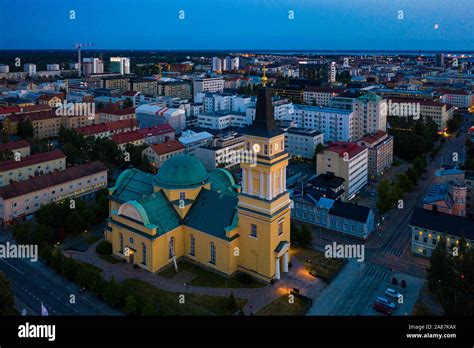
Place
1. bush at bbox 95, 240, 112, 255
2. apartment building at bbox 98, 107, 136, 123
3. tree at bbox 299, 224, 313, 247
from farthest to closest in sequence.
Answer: apartment building at bbox 98, 107, 136, 123 < tree at bbox 299, 224, 313, 247 < bush at bbox 95, 240, 112, 255

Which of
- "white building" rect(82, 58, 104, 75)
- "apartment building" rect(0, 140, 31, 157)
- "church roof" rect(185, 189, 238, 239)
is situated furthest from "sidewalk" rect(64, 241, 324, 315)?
"white building" rect(82, 58, 104, 75)

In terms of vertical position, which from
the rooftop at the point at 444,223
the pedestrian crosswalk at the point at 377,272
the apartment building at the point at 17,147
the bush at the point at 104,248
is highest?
the apartment building at the point at 17,147

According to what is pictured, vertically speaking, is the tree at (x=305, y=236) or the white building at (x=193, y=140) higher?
the white building at (x=193, y=140)

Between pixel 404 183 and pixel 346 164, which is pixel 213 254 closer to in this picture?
pixel 346 164

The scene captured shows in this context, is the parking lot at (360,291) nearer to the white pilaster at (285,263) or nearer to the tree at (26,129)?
the white pilaster at (285,263)

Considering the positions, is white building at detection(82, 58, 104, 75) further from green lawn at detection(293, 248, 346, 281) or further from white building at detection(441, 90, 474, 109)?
green lawn at detection(293, 248, 346, 281)

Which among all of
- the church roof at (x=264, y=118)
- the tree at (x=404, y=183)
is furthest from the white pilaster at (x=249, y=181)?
the tree at (x=404, y=183)
